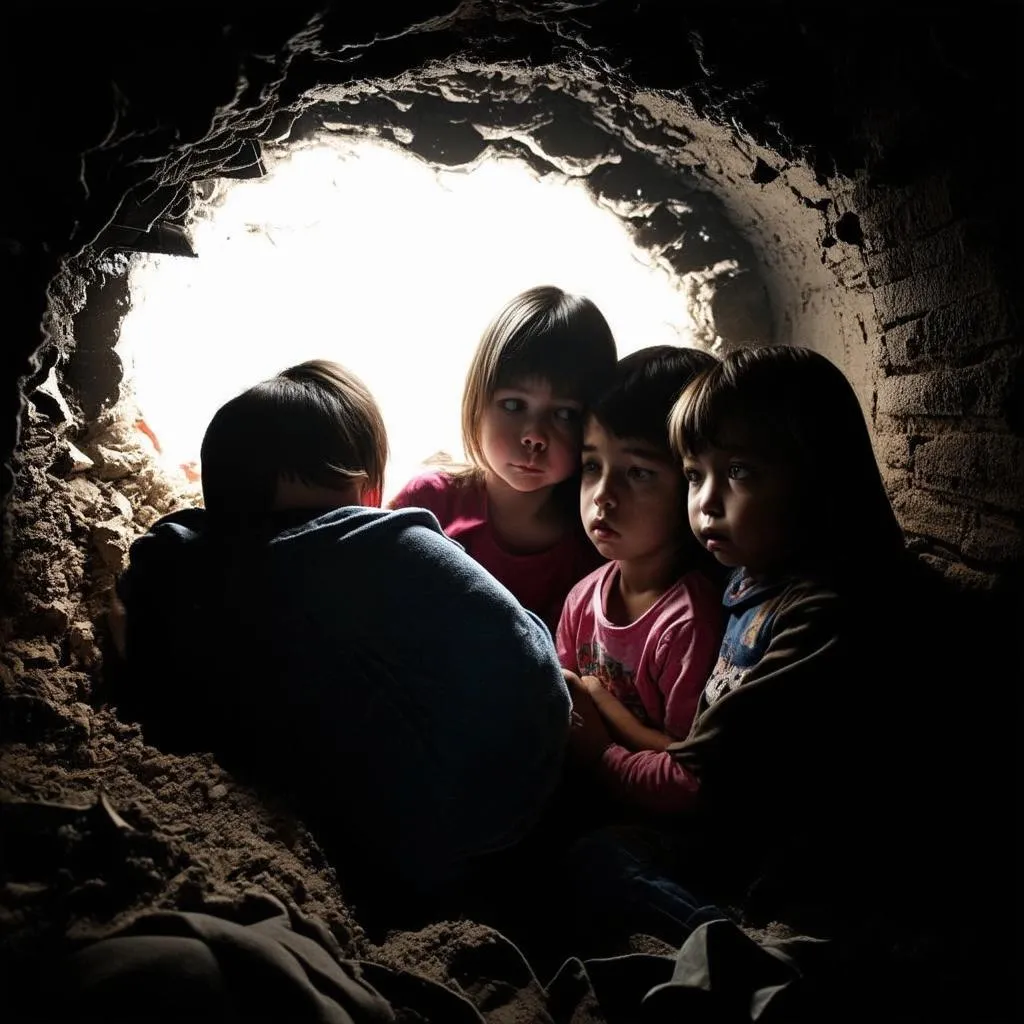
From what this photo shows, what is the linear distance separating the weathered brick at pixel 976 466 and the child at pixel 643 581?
0.53 m

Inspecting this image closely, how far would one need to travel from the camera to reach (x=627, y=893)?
128cm

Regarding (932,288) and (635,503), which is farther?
(635,503)

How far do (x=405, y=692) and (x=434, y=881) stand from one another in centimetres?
39

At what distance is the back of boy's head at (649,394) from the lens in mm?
1590

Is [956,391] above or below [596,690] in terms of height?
above

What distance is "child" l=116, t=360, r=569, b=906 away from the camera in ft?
4.14

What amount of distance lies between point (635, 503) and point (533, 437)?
0.34 metres

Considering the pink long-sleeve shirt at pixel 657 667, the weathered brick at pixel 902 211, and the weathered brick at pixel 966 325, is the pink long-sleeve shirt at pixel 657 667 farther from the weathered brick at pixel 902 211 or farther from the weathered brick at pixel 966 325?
the weathered brick at pixel 902 211

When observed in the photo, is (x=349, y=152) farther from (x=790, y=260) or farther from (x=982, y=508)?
(x=982, y=508)

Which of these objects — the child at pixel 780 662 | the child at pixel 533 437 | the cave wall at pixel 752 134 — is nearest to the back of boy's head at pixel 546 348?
the child at pixel 533 437

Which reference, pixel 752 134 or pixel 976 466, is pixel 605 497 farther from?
pixel 752 134

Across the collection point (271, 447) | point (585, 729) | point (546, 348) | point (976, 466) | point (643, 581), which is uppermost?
point (546, 348)

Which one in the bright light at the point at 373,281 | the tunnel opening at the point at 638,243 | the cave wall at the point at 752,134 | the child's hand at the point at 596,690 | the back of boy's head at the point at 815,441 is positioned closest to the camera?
the cave wall at the point at 752,134

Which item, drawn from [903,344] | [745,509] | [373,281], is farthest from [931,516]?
[373,281]
